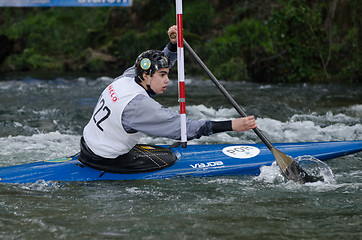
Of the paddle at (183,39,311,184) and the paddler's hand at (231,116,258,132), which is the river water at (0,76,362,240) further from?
the paddler's hand at (231,116,258,132)

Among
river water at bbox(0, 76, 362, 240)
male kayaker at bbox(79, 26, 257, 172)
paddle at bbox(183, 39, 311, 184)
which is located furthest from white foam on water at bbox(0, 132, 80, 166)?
paddle at bbox(183, 39, 311, 184)

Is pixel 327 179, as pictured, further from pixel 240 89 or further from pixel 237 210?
pixel 240 89

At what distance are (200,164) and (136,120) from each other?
0.85 metres

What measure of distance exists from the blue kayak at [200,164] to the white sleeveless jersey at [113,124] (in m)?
0.27

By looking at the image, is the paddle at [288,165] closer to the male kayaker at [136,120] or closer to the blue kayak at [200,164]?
the blue kayak at [200,164]

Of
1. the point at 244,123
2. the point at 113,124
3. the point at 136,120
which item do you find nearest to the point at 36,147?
the point at 113,124

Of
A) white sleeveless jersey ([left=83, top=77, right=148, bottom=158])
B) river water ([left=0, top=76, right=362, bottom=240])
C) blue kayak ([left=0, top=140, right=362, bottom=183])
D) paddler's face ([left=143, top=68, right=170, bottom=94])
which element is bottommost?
river water ([left=0, top=76, right=362, bottom=240])

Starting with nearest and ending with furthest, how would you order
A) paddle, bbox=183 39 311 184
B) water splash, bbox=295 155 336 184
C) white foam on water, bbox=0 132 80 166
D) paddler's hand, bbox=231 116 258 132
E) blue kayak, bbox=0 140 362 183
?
1. paddler's hand, bbox=231 116 258 132
2. blue kayak, bbox=0 140 362 183
3. paddle, bbox=183 39 311 184
4. water splash, bbox=295 155 336 184
5. white foam on water, bbox=0 132 80 166

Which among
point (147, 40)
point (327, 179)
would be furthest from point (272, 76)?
point (327, 179)

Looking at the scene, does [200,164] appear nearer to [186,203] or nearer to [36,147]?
[186,203]

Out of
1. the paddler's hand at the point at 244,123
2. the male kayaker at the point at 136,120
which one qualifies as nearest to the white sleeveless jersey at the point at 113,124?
the male kayaker at the point at 136,120

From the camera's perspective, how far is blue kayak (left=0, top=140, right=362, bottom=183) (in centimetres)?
378

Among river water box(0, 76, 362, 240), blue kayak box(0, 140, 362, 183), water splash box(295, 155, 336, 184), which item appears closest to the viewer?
river water box(0, 76, 362, 240)

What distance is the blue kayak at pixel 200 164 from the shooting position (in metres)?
3.78
